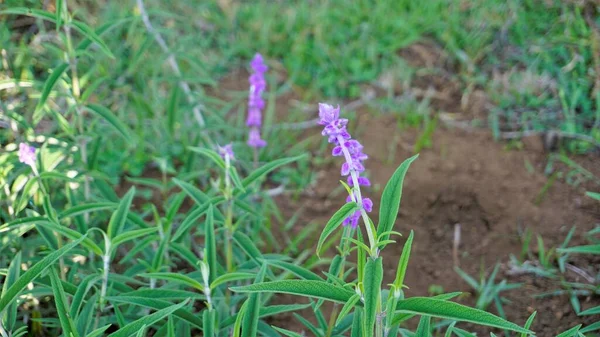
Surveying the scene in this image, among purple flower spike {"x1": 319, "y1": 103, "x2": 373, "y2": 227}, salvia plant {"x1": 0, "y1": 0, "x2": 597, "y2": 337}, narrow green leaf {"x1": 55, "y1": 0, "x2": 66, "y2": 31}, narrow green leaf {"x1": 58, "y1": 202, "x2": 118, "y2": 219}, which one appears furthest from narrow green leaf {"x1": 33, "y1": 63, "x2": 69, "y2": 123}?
purple flower spike {"x1": 319, "y1": 103, "x2": 373, "y2": 227}

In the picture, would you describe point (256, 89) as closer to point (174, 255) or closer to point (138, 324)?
point (174, 255)

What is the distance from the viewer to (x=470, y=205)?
2695 millimetres

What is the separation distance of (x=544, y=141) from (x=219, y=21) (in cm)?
207

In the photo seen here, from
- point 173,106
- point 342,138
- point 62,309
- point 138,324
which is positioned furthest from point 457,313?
point 173,106

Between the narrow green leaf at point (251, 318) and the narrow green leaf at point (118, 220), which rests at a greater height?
the narrow green leaf at point (118, 220)

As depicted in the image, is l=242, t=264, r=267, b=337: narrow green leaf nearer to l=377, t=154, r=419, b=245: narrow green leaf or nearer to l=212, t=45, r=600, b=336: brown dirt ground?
l=377, t=154, r=419, b=245: narrow green leaf

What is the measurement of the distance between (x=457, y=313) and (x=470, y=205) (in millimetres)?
1399

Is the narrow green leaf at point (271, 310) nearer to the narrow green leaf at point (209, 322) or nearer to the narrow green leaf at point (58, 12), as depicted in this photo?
the narrow green leaf at point (209, 322)

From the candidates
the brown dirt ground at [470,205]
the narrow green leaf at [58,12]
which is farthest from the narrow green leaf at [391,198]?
the narrow green leaf at [58,12]

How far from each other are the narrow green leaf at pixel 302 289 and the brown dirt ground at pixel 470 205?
0.83 meters

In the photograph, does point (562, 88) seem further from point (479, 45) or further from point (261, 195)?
point (261, 195)

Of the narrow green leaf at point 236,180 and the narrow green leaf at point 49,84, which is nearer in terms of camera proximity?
the narrow green leaf at point 236,180

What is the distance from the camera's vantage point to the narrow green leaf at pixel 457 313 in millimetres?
1339

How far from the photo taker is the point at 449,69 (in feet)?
11.7
